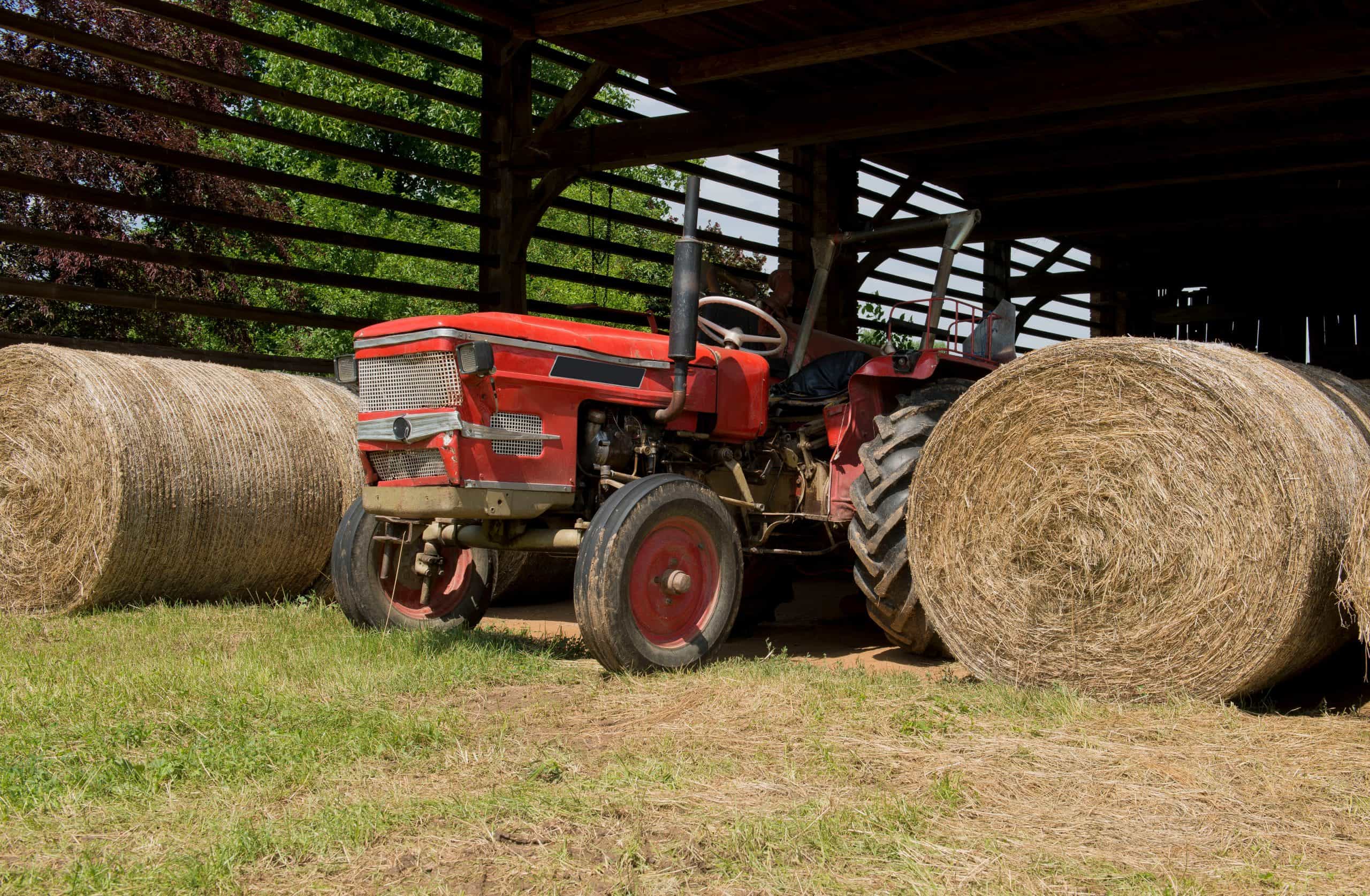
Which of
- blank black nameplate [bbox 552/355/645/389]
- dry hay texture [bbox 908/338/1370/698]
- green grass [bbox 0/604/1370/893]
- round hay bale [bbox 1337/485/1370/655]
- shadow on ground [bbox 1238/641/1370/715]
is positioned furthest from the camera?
blank black nameplate [bbox 552/355/645/389]

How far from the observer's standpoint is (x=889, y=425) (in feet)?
20.8

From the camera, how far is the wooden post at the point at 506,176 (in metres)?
10.3

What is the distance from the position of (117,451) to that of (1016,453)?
15.1ft

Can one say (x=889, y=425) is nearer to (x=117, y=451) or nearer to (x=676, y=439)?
(x=676, y=439)

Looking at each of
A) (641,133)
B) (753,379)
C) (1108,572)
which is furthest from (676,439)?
(641,133)

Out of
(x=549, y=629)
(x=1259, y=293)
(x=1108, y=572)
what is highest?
(x=1259, y=293)

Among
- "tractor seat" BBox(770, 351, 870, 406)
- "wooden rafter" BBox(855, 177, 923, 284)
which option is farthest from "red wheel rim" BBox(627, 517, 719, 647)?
"wooden rafter" BBox(855, 177, 923, 284)

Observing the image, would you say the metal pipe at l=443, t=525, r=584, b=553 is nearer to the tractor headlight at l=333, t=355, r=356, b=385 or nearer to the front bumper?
the front bumper

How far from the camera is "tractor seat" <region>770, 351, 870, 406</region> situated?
6914 millimetres

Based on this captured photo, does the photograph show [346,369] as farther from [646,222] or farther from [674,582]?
[646,222]

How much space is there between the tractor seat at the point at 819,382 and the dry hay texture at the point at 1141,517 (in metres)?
1.34

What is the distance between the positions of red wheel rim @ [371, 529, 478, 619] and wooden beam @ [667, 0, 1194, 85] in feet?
13.2

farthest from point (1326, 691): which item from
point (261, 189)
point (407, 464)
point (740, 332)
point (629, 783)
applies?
point (261, 189)

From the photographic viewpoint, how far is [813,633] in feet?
24.6
